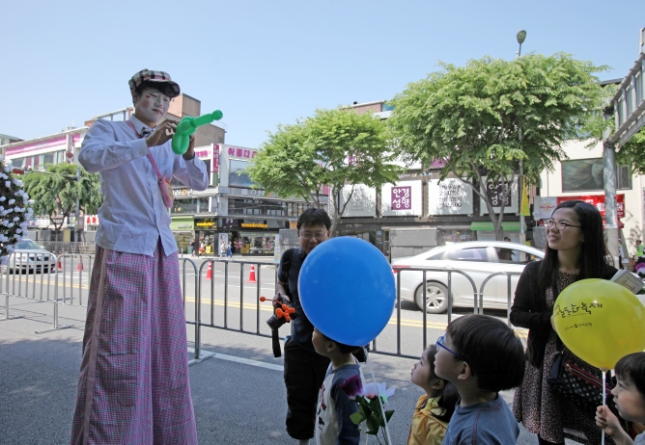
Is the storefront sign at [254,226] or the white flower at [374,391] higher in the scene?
the storefront sign at [254,226]

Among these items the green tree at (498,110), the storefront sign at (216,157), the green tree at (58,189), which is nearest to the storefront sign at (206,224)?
the storefront sign at (216,157)

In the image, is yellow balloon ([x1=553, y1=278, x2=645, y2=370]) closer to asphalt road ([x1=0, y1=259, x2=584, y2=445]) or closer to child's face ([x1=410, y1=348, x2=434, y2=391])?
child's face ([x1=410, y1=348, x2=434, y2=391])

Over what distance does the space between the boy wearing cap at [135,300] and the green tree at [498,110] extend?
50.6ft

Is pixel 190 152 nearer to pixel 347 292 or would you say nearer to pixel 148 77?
pixel 148 77

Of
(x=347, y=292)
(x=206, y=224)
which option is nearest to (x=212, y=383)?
(x=347, y=292)

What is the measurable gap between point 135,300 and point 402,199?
88.7 ft

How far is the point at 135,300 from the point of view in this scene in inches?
A: 75.0

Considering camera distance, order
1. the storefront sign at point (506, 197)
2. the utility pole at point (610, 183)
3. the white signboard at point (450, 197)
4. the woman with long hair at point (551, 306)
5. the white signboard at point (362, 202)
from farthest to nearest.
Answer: the white signboard at point (362, 202), the white signboard at point (450, 197), the storefront sign at point (506, 197), the utility pole at point (610, 183), the woman with long hair at point (551, 306)

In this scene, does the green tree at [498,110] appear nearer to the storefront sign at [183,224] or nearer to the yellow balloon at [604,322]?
the yellow balloon at [604,322]

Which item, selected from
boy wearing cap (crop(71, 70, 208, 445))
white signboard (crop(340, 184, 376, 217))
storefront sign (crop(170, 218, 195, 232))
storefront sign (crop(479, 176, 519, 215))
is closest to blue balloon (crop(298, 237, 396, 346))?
boy wearing cap (crop(71, 70, 208, 445))

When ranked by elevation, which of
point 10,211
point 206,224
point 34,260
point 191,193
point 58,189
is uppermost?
point 191,193

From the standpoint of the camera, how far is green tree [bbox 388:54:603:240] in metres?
15.1

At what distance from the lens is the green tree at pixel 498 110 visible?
1515cm

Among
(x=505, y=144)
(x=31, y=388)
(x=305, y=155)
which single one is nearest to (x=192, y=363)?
(x=31, y=388)
